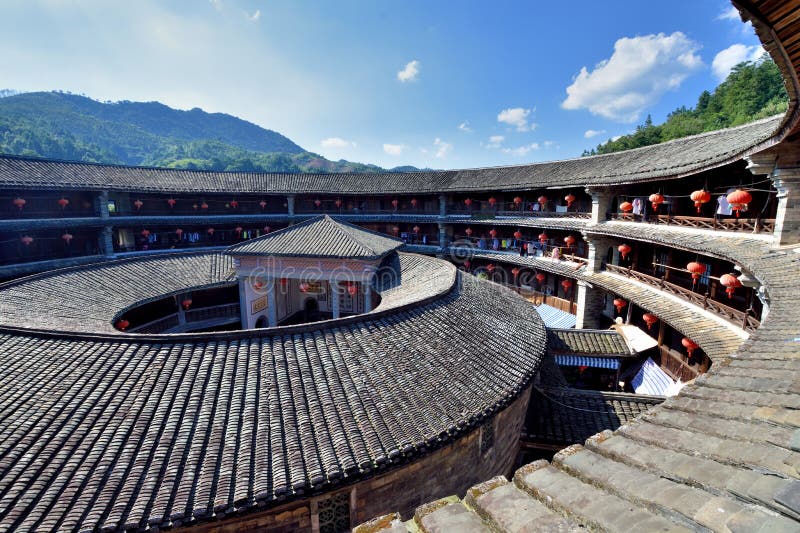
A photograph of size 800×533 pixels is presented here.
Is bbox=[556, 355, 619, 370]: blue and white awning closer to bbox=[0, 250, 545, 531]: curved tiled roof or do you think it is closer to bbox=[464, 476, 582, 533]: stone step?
bbox=[0, 250, 545, 531]: curved tiled roof

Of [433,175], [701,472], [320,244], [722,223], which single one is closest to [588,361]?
[722,223]

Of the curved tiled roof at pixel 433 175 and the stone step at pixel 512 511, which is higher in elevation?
the curved tiled roof at pixel 433 175

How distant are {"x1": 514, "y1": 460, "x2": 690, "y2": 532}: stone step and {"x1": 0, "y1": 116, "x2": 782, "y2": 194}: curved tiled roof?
10576 mm

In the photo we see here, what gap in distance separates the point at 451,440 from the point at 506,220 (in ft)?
83.0

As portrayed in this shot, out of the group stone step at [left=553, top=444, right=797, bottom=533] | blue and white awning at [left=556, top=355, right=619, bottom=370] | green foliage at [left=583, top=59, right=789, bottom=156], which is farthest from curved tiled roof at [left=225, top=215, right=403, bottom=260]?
green foliage at [left=583, top=59, right=789, bottom=156]

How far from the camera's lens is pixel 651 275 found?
1839cm

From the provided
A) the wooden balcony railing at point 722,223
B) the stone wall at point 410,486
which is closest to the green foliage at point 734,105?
the wooden balcony railing at point 722,223

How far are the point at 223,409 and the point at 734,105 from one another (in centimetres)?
7468

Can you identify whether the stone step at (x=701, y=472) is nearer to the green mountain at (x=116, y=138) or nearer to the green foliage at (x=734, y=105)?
the green foliage at (x=734, y=105)

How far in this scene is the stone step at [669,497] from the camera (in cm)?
180

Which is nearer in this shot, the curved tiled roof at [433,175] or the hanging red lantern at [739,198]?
the hanging red lantern at [739,198]

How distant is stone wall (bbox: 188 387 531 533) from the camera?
687 cm

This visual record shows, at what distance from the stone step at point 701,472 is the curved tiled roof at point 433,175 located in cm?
998

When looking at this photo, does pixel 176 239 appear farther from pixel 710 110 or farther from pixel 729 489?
pixel 710 110
